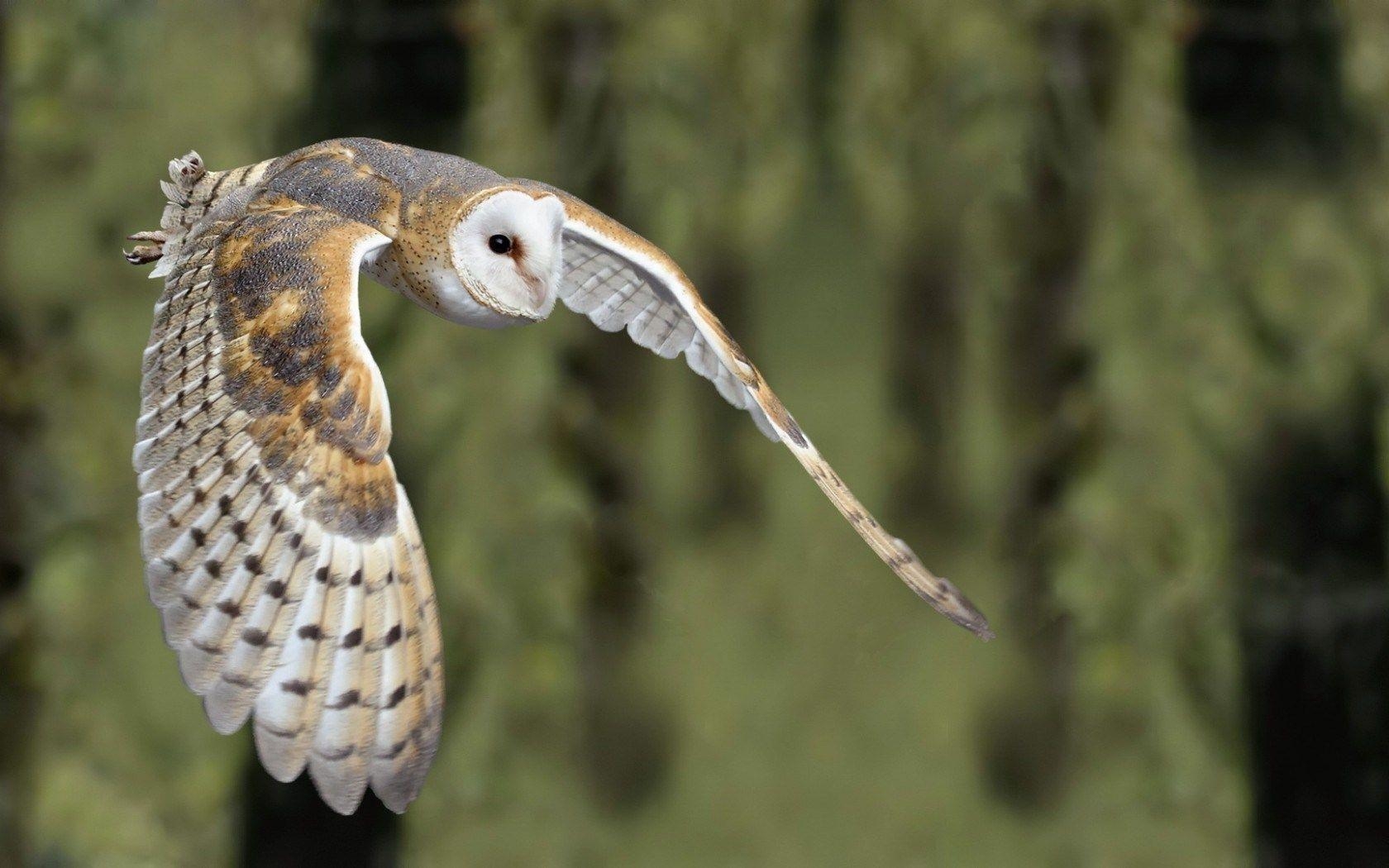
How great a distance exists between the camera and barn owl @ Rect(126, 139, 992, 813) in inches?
37.2

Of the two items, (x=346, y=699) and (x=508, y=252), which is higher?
(x=508, y=252)

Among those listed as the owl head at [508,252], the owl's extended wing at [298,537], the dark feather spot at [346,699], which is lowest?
the dark feather spot at [346,699]

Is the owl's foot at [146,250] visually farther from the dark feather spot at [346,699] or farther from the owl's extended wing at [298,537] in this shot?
the dark feather spot at [346,699]

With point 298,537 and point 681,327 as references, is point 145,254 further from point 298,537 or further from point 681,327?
point 681,327

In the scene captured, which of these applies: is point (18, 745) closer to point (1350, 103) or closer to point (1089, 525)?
point (1089, 525)

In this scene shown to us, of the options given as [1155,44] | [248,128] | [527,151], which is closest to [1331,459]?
[1155,44]

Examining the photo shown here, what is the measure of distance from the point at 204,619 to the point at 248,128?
1.37 m

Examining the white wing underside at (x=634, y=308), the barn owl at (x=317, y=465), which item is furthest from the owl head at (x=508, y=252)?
the white wing underside at (x=634, y=308)

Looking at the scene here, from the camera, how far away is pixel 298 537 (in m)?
0.98

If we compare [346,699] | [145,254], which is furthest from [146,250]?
[346,699]

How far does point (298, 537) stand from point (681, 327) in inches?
17.6

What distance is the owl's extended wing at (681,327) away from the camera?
1.09 meters

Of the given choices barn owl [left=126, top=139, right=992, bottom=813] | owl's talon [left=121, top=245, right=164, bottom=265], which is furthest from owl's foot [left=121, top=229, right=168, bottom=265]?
barn owl [left=126, top=139, right=992, bottom=813]

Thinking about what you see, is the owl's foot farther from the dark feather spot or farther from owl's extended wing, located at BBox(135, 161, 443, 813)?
the dark feather spot
